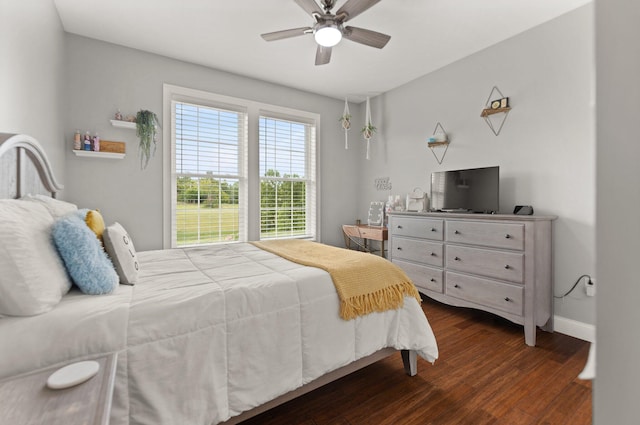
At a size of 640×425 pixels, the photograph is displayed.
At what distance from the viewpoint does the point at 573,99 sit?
2504 mm

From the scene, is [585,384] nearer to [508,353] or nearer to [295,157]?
[508,353]

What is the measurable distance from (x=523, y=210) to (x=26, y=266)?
3.28m

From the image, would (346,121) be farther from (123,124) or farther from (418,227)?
(123,124)

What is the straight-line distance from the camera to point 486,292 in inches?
103

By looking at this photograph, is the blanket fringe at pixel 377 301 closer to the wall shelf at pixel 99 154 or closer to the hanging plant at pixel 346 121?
the wall shelf at pixel 99 154

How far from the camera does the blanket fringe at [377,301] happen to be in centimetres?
163

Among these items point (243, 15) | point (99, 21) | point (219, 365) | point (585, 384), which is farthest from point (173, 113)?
point (585, 384)

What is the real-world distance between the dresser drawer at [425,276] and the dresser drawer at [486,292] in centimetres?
10

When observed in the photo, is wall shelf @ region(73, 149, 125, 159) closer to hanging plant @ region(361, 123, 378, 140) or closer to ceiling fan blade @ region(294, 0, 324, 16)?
ceiling fan blade @ region(294, 0, 324, 16)

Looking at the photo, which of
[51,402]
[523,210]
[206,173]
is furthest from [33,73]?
[523,210]

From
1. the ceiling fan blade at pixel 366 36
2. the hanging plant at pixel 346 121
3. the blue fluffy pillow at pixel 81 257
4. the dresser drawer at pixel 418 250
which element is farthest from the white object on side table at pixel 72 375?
the hanging plant at pixel 346 121

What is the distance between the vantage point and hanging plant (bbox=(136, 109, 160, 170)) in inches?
121

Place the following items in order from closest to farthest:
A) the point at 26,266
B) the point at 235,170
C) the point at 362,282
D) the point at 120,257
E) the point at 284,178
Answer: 1. the point at 26,266
2. the point at 120,257
3. the point at 362,282
4. the point at 235,170
5. the point at 284,178

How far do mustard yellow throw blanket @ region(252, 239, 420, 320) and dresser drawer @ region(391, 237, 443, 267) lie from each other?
48.8 inches
